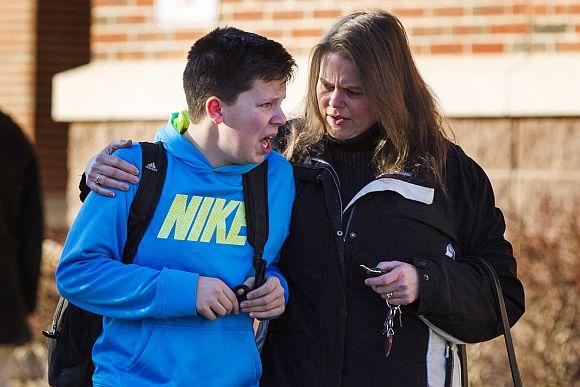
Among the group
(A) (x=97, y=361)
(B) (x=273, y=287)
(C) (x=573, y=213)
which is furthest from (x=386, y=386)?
(C) (x=573, y=213)

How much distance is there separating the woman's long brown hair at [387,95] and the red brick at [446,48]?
3.42 meters

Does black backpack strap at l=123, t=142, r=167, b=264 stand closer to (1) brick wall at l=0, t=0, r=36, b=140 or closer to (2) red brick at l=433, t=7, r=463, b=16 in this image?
(2) red brick at l=433, t=7, r=463, b=16

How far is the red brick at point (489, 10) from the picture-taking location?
6.73m

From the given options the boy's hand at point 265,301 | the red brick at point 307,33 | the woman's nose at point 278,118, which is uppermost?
the red brick at point 307,33

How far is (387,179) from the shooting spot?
3279mm

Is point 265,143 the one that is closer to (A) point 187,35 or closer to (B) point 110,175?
(B) point 110,175

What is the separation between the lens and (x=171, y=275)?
3.00 metres

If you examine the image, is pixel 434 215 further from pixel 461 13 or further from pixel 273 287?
pixel 461 13

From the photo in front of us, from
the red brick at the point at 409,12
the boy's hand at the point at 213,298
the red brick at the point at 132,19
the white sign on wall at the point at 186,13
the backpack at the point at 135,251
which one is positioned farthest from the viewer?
the red brick at the point at 132,19

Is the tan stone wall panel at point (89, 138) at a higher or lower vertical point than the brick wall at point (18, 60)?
lower

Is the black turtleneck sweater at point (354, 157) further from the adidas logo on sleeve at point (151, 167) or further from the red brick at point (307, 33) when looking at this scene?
the red brick at point (307, 33)

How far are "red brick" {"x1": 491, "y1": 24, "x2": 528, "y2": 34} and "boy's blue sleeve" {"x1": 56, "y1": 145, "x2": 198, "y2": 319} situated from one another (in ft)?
13.5

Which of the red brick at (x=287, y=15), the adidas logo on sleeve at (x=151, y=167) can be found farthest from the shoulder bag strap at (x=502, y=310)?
the red brick at (x=287, y=15)

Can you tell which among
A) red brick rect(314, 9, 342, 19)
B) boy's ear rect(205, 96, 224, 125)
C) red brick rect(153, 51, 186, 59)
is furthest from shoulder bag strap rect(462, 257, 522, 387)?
red brick rect(153, 51, 186, 59)
